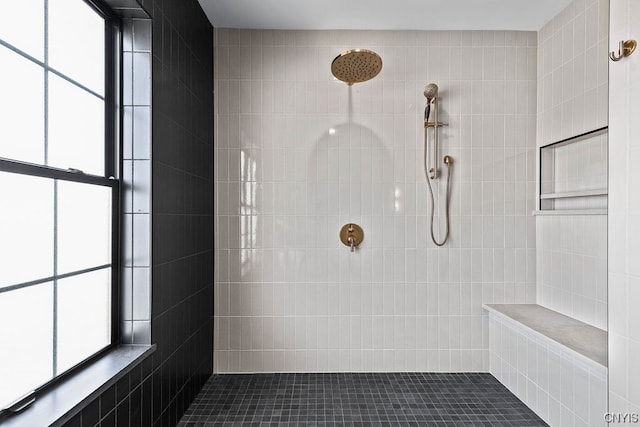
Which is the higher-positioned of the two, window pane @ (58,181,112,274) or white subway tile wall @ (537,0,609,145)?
white subway tile wall @ (537,0,609,145)

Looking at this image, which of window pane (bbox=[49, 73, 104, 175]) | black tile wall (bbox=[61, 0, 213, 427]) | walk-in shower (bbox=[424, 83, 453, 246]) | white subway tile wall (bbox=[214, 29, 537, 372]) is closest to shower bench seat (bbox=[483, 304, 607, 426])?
white subway tile wall (bbox=[214, 29, 537, 372])

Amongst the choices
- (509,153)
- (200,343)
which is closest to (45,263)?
(200,343)

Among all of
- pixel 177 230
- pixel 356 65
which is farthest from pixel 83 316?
pixel 356 65

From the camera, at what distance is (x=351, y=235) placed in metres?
2.61

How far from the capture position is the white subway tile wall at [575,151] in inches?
82.6

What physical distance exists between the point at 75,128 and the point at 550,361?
2395mm

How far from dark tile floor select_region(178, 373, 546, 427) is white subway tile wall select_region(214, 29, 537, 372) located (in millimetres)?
140

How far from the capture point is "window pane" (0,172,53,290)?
1.09 metres

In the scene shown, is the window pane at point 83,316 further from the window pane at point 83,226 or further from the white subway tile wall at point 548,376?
the white subway tile wall at point 548,376

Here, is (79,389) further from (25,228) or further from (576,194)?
(576,194)

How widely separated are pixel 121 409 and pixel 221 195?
1.47 metres

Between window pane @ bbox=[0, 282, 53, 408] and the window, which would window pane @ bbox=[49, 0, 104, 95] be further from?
window pane @ bbox=[0, 282, 53, 408]

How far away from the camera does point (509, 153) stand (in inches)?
105

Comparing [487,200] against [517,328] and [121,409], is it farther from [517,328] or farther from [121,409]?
[121,409]
